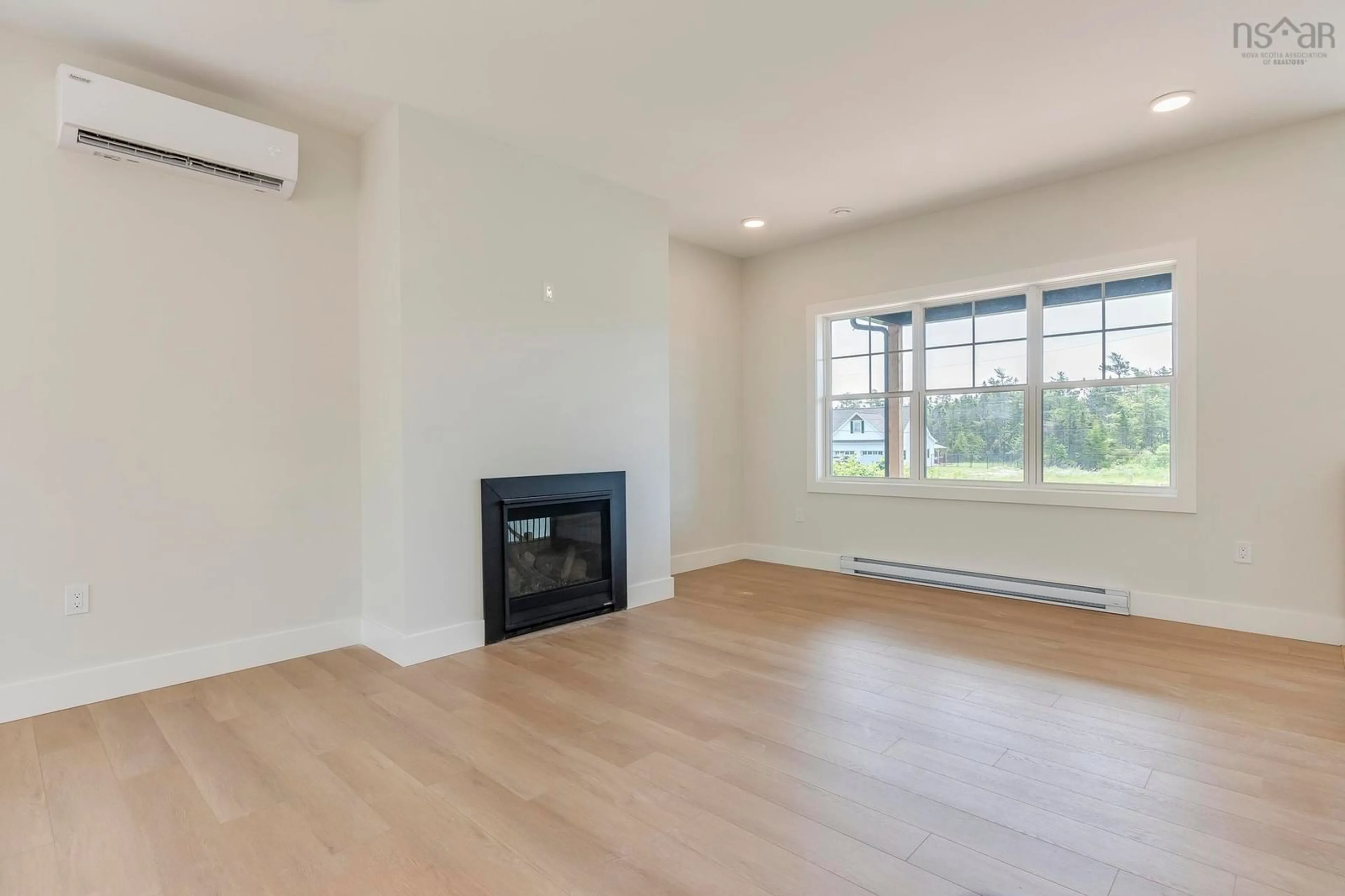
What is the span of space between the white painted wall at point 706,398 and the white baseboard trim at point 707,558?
2 centimetres

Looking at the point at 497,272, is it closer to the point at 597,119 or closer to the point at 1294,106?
the point at 597,119

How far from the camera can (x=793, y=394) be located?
545 centimetres

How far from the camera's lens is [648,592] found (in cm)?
419

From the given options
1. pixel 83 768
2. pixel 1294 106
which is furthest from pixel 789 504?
pixel 83 768

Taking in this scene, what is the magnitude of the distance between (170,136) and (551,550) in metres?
2.53

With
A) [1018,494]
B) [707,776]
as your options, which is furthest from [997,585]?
[707,776]

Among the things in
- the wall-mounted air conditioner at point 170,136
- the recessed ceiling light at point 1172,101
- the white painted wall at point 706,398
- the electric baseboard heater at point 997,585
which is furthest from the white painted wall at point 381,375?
the recessed ceiling light at point 1172,101

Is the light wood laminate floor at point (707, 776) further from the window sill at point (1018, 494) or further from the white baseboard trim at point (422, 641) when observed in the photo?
the window sill at point (1018, 494)

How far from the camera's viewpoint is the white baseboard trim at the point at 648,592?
409 cm

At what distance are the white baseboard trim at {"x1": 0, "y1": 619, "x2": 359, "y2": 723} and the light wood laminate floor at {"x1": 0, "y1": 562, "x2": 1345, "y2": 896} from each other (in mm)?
100

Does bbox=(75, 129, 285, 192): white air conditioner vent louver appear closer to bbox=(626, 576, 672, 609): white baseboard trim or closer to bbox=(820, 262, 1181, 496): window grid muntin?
bbox=(626, 576, 672, 609): white baseboard trim

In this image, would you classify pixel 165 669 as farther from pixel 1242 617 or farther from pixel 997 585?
pixel 1242 617

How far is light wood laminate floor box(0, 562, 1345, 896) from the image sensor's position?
1.57m

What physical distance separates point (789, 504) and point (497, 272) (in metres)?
3.15
